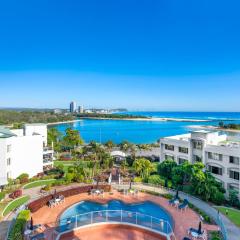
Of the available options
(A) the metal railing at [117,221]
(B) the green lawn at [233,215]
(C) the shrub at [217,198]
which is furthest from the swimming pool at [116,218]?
(C) the shrub at [217,198]

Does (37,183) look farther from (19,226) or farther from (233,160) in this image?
(233,160)

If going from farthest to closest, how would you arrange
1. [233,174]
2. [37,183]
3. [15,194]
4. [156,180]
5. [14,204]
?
1. [37,183]
2. [156,180]
3. [233,174]
4. [15,194]
5. [14,204]

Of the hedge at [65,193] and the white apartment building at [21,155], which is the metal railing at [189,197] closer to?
the hedge at [65,193]

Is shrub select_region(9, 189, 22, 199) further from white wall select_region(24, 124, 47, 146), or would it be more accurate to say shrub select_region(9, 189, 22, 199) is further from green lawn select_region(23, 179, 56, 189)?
white wall select_region(24, 124, 47, 146)

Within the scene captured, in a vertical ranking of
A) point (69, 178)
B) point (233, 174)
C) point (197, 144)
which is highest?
point (197, 144)

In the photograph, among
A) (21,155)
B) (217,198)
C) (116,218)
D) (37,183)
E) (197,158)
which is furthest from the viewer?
(197,158)

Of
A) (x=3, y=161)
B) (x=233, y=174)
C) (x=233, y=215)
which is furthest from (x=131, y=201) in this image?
(x=3, y=161)

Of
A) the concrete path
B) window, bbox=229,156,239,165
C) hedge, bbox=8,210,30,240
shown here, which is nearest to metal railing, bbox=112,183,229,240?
the concrete path
